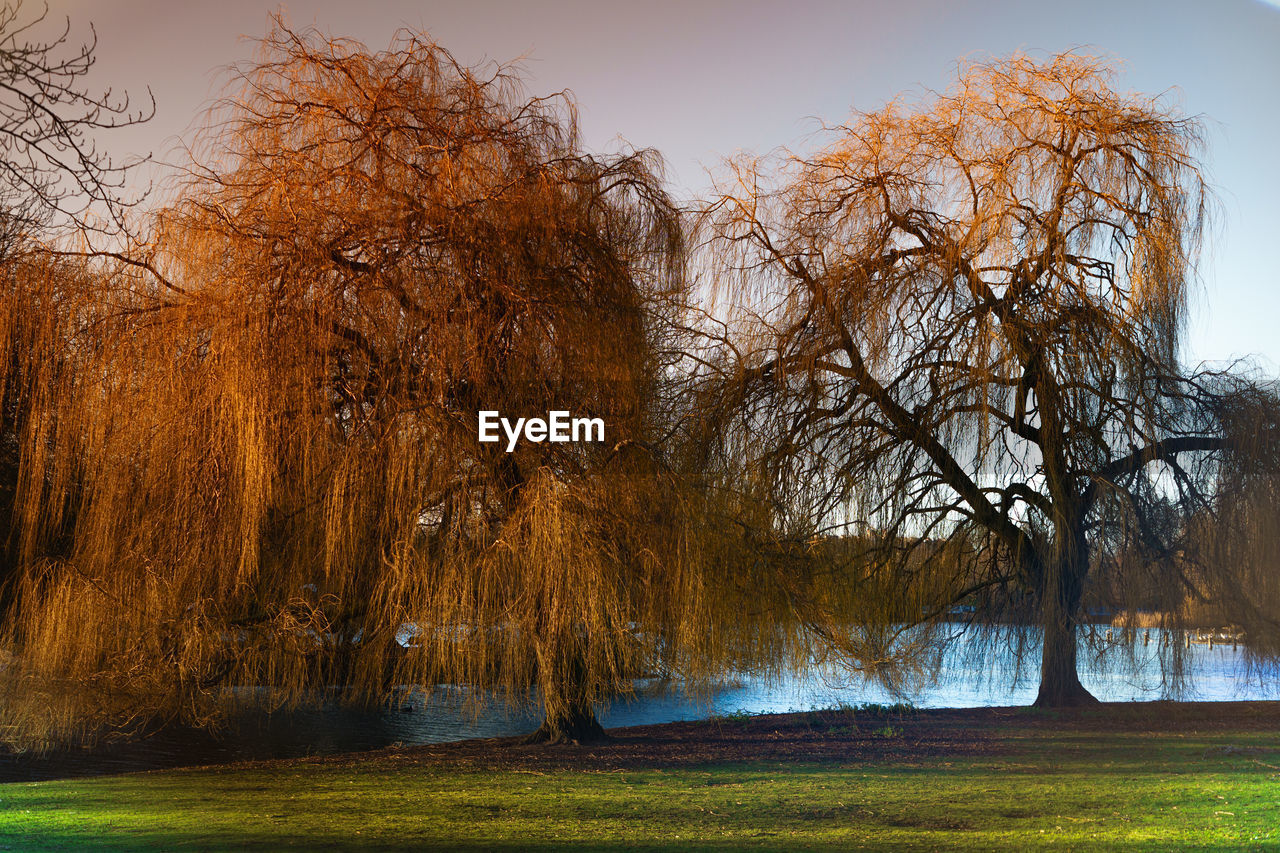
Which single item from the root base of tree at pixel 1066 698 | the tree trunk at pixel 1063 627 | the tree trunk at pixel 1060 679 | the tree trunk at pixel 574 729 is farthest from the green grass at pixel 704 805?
the root base of tree at pixel 1066 698

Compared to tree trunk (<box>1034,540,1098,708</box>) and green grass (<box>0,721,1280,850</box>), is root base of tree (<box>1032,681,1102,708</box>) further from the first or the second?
green grass (<box>0,721,1280,850</box>)

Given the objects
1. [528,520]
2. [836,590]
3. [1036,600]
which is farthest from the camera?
[1036,600]

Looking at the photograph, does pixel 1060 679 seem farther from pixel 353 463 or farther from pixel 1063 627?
pixel 353 463

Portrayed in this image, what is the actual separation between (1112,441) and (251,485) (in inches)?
277

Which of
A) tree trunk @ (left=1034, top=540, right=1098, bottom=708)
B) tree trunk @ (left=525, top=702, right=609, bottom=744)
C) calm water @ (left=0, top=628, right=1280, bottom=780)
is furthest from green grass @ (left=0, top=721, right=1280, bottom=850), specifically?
tree trunk @ (left=1034, top=540, right=1098, bottom=708)

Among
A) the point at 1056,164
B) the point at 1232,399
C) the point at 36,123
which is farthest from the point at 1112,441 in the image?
the point at 36,123

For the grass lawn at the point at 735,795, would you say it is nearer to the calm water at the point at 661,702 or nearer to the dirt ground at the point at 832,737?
the dirt ground at the point at 832,737

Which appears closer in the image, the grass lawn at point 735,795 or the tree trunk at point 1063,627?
the grass lawn at point 735,795

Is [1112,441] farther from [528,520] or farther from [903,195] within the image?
[528,520]

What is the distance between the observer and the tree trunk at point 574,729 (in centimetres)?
827

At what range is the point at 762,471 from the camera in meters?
8.80

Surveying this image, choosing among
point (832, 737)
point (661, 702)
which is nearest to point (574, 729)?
point (661, 702)

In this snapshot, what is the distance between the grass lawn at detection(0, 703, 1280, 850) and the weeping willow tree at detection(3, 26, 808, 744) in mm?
712

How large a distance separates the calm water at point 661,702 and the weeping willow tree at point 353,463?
556 millimetres
